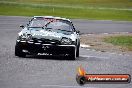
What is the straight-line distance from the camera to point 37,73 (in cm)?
1270

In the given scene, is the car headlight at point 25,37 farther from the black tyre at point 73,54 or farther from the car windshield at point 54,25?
the black tyre at point 73,54

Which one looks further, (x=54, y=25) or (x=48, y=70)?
(x=54, y=25)

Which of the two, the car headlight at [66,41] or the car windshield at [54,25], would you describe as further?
the car windshield at [54,25]

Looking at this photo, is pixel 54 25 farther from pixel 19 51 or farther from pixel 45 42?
pixel 19 51

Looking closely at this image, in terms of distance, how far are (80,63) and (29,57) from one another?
188 cm

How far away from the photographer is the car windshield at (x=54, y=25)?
1770cm

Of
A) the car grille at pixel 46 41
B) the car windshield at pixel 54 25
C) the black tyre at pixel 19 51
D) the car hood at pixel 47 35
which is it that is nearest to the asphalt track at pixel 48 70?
the black tyre at pixel 19 51

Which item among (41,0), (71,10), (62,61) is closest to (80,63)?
(62,61)

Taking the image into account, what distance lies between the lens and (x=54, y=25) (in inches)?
709

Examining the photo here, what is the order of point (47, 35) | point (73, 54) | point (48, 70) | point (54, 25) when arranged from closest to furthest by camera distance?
point (48, 70)
point (47, 35)
point (73, 54)
point (54, 25)

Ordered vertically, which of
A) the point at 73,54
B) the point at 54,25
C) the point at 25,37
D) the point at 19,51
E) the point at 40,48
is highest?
the point at 54,25

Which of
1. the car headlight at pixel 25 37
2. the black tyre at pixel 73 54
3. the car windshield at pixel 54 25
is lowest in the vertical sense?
the black tyre at pixel 73 54

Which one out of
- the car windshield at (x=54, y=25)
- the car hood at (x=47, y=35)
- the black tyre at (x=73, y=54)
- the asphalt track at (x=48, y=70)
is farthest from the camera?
the car windshield at (x=54, y=25)

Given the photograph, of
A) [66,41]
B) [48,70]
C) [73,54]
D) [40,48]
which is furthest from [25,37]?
[48,70]
